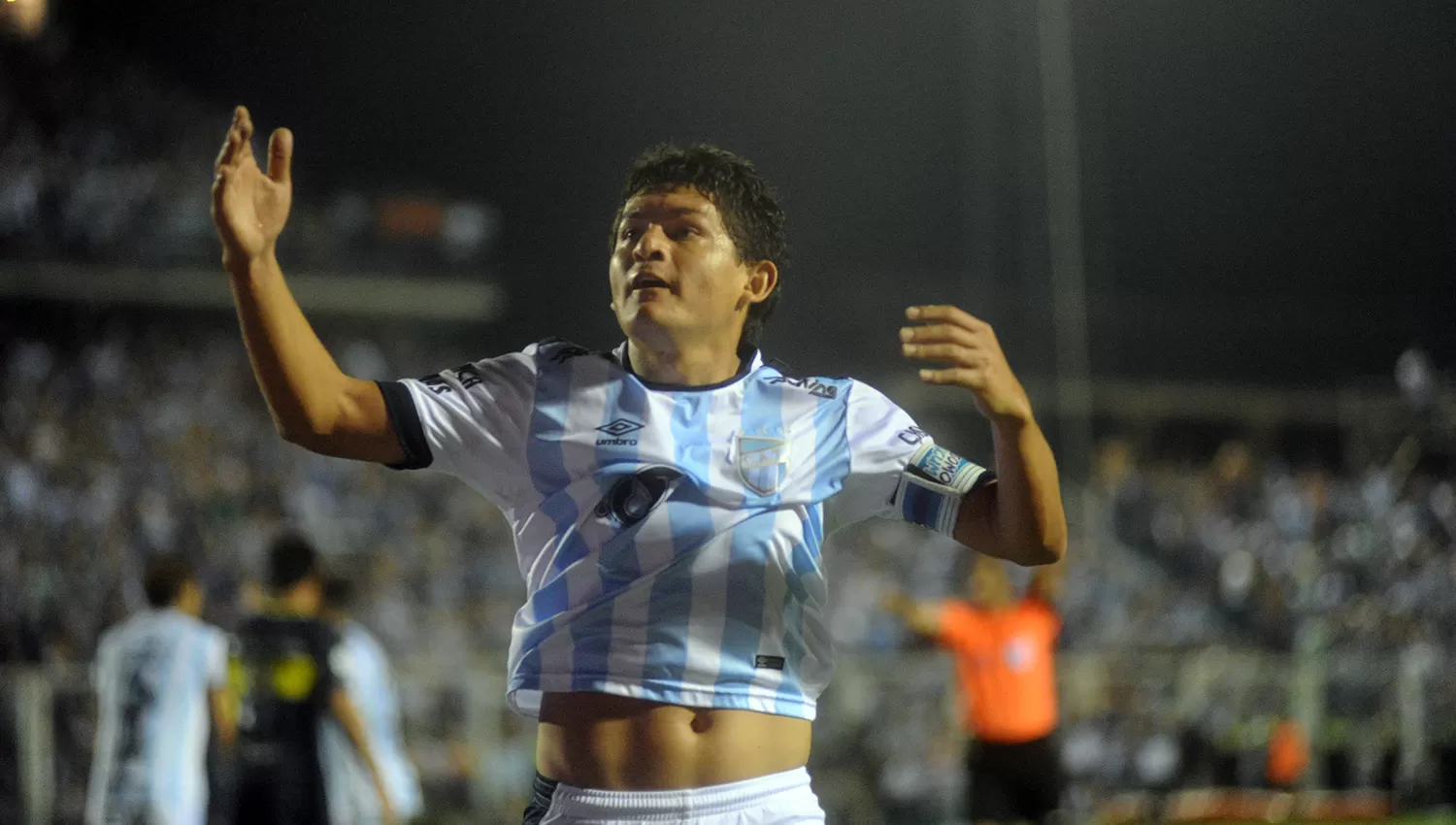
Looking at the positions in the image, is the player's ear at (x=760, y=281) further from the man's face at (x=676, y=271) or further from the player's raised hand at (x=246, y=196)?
the player's raised hand at (x=246, y=196)

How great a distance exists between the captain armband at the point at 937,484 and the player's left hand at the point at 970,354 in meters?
0.26

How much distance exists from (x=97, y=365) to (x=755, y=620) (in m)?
15.3

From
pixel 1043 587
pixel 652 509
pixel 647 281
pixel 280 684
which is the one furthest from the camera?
pixel 1043 587

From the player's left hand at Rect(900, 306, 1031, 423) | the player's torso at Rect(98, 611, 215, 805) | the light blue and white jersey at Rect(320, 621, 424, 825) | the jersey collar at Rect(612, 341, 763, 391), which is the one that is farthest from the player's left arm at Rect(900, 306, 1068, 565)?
the player's torso at Rect(98, 611, 215, 805)

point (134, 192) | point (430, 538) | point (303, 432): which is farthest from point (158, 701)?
point (134, 192)

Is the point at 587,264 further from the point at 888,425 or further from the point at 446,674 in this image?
the point at 888,425

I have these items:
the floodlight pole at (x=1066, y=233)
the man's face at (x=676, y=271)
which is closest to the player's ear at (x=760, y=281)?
the man's face at (x=676, y=271)

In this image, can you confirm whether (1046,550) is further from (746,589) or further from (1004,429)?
(746,589)

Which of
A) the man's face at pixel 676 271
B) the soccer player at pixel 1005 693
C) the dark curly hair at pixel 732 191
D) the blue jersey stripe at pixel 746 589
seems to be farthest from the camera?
the soccer player at pixel 1005 693

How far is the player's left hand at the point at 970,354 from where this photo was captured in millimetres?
2379

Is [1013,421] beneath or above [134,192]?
beneath

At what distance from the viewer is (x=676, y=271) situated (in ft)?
8.79

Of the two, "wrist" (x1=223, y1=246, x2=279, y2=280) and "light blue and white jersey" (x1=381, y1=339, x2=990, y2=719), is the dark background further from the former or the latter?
"wrist" (x1=223, y1=246, x2=279, y2=280)

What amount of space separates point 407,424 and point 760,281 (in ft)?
2.50
